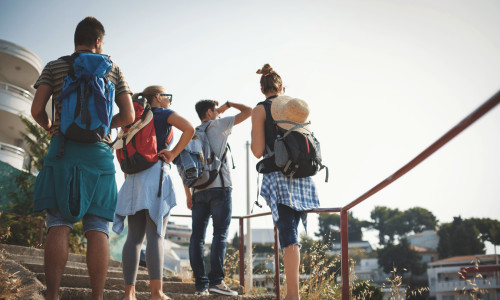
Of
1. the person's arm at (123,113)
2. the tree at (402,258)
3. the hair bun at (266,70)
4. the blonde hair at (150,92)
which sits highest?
the hair bun at (266,70)

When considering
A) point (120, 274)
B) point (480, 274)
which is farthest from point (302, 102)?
point (120, 274)

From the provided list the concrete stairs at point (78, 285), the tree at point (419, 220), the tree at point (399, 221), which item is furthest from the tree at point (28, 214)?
the tree at point (419, 220)

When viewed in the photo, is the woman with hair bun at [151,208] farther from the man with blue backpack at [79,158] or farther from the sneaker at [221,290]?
the sneaker at [221,290]

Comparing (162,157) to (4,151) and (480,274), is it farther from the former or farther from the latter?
(4,151)

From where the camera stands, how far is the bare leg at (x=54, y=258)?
2.19m

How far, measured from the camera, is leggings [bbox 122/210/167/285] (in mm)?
2945

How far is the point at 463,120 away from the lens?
5.54ft

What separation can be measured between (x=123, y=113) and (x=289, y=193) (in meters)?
1.28

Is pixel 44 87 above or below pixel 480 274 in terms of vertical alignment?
above

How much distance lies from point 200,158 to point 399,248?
2278 inches

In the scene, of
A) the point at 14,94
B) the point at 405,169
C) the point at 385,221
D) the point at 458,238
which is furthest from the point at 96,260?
the point at 385,221

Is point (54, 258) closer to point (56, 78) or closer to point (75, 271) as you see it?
point (56, 78)

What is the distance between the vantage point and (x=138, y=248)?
3053 millimetres

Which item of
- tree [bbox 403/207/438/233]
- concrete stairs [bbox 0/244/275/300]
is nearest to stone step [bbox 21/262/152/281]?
concrete stairs [bbox 0/244/275/300]
